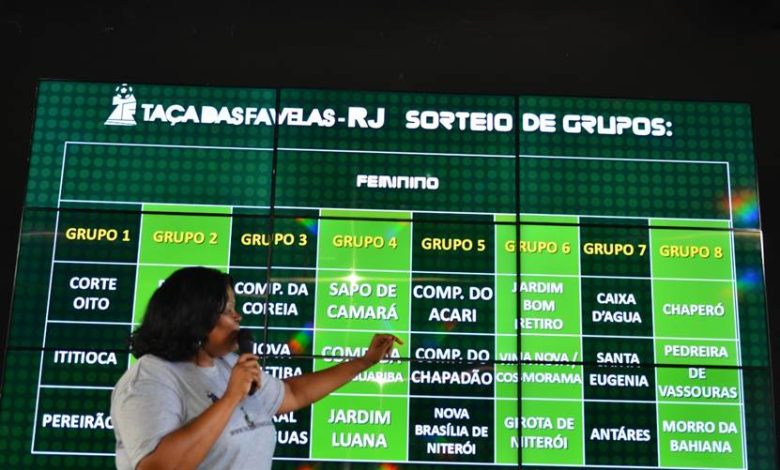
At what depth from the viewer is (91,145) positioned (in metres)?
4.11

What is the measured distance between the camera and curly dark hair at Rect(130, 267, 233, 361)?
205cm

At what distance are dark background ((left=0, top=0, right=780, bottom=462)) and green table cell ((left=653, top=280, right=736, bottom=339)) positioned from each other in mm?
571

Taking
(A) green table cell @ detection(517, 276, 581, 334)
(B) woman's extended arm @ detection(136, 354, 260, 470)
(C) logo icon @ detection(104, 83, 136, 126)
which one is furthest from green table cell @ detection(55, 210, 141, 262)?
(B) woman's extended arm @ detection(136, 354, 260, 470)

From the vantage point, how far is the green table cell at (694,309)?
398 centimetres

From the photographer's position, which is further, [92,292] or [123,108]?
[123,108]

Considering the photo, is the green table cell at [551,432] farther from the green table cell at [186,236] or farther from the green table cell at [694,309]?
the green table cell at [186,236]

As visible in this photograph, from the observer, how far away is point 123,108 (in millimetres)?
4160

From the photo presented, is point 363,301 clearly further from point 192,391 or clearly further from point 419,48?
point 192,391

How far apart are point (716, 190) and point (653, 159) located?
302mm

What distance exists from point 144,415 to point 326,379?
671 mm

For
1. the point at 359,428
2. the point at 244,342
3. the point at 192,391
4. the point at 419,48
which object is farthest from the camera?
the point at 419,48

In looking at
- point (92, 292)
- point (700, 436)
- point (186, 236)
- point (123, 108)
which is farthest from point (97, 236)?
point (700, 436)

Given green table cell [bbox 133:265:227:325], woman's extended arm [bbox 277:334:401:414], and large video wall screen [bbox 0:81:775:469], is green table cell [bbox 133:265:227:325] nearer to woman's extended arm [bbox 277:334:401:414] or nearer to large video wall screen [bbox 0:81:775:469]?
large video wall screen [bbox 0:81:775:469]

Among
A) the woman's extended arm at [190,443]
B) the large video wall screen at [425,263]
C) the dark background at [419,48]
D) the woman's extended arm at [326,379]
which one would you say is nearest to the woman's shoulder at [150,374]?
the woman's extended arm at [190,443]
